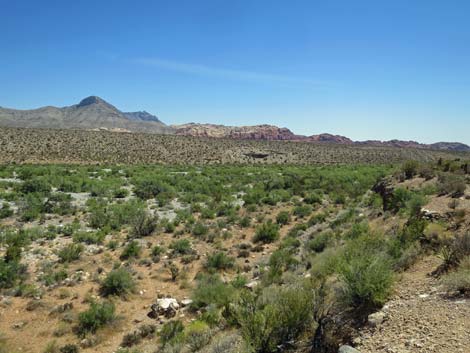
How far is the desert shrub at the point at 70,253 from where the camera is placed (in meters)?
13.3

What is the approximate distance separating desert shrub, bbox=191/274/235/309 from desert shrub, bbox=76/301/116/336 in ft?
7.36

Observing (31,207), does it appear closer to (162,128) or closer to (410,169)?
(410,169)

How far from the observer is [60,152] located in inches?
2255

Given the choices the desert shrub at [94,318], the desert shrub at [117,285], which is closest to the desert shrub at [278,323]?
the desert shrub at [94,318]

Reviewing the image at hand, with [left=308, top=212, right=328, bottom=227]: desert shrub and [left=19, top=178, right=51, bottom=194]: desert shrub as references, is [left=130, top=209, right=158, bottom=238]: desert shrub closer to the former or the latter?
[left=308, top=212, right=328, bottom=227]: desert shrub

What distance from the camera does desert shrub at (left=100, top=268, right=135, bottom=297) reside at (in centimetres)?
1120

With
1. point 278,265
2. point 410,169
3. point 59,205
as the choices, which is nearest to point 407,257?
point 278,265

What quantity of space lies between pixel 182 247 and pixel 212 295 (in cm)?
484

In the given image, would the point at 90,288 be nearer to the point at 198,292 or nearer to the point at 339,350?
the point at 198,292

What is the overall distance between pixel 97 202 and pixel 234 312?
17.0 m

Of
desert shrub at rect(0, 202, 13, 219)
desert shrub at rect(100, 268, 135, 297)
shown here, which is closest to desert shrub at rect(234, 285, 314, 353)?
desert shrub at rect(100, 268, 135, 297)

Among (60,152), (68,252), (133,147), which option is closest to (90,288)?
(68,252)

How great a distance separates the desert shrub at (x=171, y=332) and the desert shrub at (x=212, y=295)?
1.24 metres

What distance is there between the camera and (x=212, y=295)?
10.4m
